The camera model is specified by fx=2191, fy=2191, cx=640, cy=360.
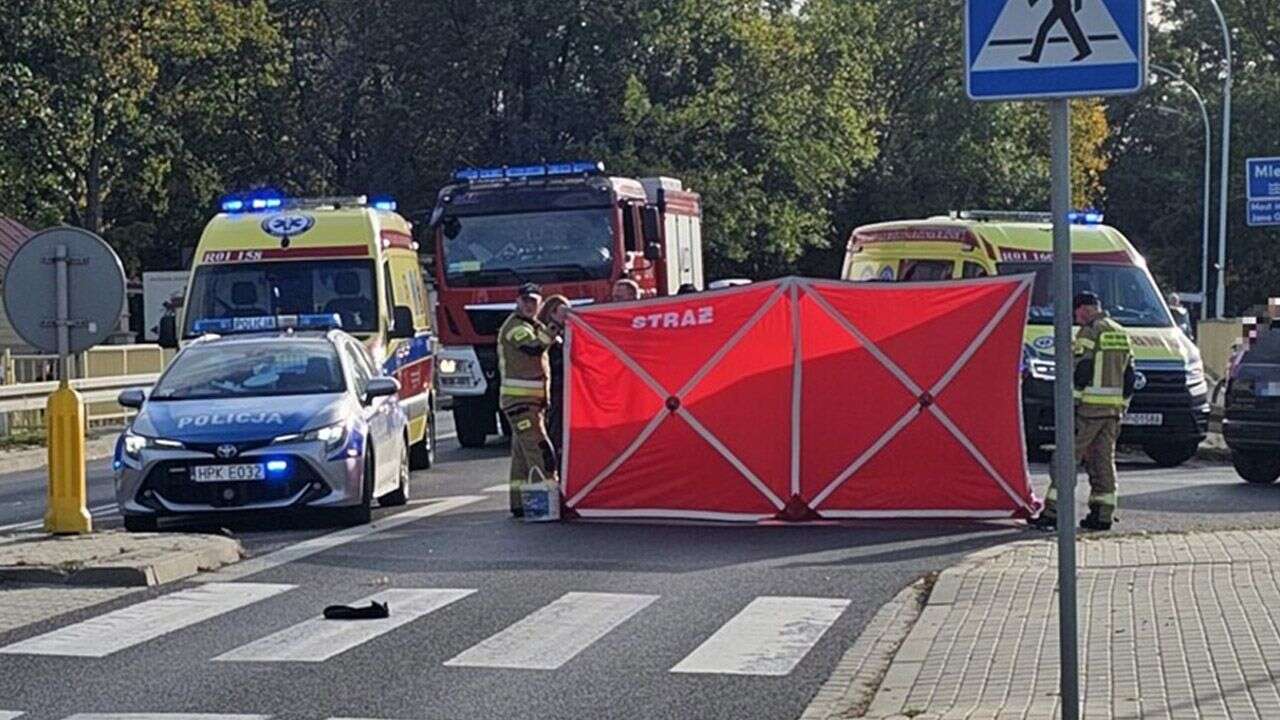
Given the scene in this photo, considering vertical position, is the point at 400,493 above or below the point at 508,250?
below

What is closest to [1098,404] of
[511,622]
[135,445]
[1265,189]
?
[511,622]

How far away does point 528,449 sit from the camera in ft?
54.3

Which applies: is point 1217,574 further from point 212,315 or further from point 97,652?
point 212,315

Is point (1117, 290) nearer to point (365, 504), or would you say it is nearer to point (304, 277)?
point (304, 277)

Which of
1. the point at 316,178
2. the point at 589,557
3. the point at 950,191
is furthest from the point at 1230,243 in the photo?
the point at 589,557

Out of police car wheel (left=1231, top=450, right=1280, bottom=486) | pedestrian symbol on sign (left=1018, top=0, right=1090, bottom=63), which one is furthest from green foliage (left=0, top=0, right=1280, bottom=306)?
pedestrian symbol on sign (left=1018, top=0, right=1090, bottom=63)

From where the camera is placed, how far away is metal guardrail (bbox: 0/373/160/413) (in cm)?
2781

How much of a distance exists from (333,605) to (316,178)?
43837mm

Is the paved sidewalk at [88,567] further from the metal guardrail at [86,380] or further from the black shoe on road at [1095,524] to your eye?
the metal guardrail at [86,380]

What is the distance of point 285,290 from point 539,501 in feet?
19.6

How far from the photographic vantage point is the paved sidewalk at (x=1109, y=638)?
8625 millimetres

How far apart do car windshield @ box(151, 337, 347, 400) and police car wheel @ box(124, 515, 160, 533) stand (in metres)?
1.06

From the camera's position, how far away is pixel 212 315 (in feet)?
70.2

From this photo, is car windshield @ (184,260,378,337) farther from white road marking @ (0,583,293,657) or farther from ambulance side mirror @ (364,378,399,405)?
white road marking @ (0,583,293,657)
